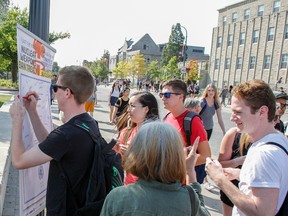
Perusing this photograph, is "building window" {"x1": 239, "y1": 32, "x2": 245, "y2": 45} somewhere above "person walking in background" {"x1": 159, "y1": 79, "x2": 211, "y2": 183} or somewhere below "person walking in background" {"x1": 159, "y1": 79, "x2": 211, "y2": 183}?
above

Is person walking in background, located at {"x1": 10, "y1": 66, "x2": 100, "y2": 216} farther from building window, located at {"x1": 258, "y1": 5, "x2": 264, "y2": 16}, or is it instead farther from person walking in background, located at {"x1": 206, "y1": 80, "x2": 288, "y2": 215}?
building window, located at {"x1": 258, "y1": 5, "x2": 264, "y2": 16}

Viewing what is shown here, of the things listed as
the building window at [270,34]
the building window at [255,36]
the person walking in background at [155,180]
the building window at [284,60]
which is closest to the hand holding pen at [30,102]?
the person walking in background at [155,180]

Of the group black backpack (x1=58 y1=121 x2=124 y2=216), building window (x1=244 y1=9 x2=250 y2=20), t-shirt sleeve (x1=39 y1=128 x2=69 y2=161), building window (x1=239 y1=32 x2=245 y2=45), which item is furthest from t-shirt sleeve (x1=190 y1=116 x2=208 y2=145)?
building window (x1=244 y1=9 x2=250 y2=20)

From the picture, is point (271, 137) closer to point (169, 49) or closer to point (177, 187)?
point (177, 187)

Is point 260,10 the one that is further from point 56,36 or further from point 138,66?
point 138,66

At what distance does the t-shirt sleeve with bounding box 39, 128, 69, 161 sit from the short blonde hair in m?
0.49

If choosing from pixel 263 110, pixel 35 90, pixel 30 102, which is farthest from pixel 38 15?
pixel 263 110

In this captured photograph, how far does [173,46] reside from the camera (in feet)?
289

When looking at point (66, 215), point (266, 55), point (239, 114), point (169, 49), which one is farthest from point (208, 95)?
point (169, 49)

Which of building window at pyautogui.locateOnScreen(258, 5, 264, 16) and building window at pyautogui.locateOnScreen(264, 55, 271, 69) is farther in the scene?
building window at pyautogui.locateOnScreen(258, 5, 264, 16)

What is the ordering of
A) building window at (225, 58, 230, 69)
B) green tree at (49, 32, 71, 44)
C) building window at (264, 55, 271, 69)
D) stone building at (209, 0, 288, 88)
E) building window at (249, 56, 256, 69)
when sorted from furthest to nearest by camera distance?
building window at (225, 58, 230, 69) → building window at (249, 56, 256, 69) → building window at (264, 55, 271, 69) → stone building at (209, 0, 288, 88) → green tree at (49, 32, 71, 44)

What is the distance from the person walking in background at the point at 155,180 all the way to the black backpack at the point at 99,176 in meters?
0.41

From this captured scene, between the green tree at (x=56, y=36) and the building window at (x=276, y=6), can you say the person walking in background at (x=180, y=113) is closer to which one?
the green tree at (x=56, y=36)

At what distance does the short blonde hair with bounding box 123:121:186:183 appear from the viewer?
153cm
